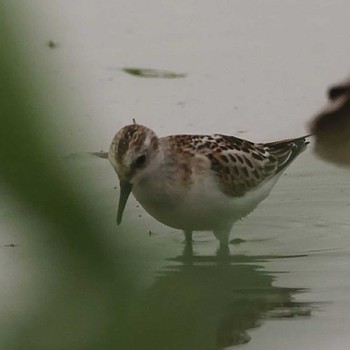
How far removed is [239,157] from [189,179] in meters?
0.41

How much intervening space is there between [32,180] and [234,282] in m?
3.60

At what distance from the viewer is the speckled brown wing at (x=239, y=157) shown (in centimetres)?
445

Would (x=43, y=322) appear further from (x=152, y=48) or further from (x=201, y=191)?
(x=152, y=48)

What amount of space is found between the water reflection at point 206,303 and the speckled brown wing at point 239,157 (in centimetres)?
29

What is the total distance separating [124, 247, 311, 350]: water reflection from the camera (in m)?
0.70

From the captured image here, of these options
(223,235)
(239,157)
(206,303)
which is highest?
(206,303)

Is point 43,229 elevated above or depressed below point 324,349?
above

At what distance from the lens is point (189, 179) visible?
14.1 ft

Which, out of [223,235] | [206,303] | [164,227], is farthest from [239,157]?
[206,303]

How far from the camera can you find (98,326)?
689 millimetres

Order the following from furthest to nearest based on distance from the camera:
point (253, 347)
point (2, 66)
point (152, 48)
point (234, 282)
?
point (152, 48) < point (234, 282) < point (253, 347) < point (2, 66)

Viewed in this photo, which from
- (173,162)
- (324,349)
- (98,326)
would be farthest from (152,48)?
(98,326)

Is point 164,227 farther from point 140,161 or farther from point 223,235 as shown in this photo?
point 223,235

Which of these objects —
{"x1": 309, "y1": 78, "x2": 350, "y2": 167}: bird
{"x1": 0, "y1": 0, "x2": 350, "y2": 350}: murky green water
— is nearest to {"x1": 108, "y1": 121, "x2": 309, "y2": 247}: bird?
{"x1": 0, "y1": 0, "x2": 350, "y2": 350}: murky green water
